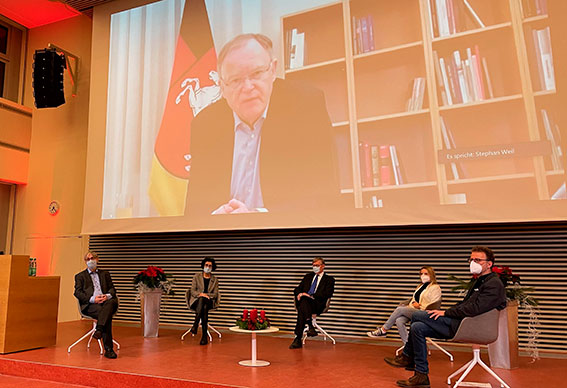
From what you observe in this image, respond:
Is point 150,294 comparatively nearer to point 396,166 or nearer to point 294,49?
point 396,166

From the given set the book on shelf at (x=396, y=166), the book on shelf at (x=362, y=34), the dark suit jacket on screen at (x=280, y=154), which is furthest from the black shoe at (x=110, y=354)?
the book on shelf at (x=362, y=34)

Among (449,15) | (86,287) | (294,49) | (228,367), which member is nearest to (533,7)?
(449,15)

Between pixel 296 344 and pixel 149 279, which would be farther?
pixel 149 279

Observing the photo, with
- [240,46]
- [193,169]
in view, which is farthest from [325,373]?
[240,46]

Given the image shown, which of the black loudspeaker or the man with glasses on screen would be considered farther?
the black loudspeaker

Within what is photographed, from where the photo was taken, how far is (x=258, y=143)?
6293 millimetres

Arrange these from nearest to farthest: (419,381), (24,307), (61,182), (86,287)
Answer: (419,381), (24,307), (86,287), (61,182)

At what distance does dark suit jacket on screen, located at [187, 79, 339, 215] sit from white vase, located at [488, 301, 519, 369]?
89.1 inches

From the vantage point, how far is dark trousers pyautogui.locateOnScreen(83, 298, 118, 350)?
4.93 meters

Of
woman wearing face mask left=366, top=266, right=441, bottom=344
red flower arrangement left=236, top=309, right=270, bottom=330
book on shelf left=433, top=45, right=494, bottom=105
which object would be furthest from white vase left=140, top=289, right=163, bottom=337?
book on shelf left=433, top=45, right=494, bottom=105

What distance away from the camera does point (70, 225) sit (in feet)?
27.6

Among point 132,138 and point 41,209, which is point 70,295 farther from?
point 132,138

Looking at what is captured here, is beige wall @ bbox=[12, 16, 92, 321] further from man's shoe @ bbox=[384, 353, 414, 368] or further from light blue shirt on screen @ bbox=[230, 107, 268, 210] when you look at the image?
man's shoe @ bbox=[384, 353, 414, 368]

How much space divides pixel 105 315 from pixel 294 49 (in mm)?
4075
